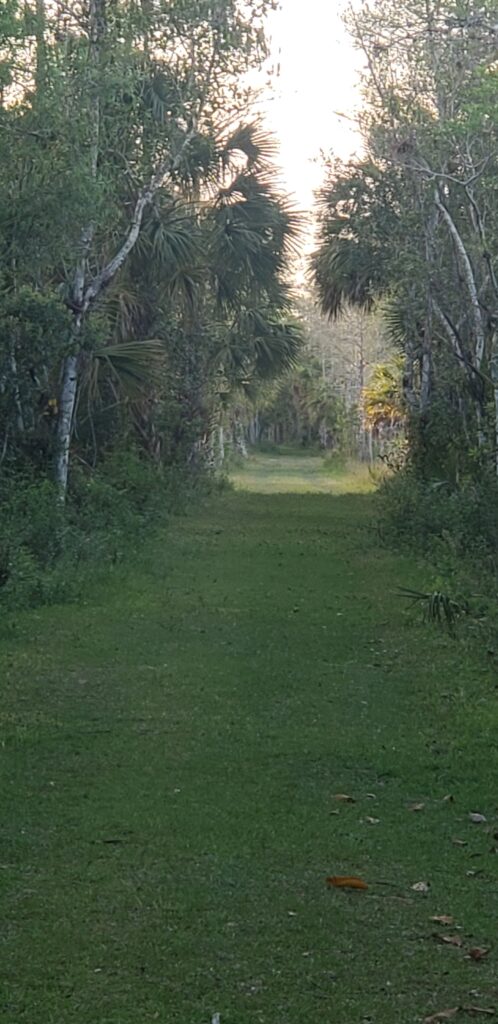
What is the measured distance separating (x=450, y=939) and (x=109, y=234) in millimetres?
15319

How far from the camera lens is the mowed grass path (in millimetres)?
4465

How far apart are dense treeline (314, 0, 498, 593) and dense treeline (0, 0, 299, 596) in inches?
76.9

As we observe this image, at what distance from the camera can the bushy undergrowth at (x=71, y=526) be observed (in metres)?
12.8

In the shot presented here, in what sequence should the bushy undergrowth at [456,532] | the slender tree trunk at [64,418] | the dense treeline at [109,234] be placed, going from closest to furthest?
the bushy undergrowth at [456,532] < the dense treeline at [109,234] < the slender tree trunk at [64,418]

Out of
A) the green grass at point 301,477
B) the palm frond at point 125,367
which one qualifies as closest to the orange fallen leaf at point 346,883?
the palm frond at point 125,367

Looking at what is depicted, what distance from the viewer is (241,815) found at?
638 centimetres

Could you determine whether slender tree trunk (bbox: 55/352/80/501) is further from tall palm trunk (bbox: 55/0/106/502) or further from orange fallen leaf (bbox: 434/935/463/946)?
orange fallen leaf (bbox: 434/935/463/946)

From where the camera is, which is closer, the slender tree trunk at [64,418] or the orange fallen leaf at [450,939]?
the orange fallen leaf at [450,939]

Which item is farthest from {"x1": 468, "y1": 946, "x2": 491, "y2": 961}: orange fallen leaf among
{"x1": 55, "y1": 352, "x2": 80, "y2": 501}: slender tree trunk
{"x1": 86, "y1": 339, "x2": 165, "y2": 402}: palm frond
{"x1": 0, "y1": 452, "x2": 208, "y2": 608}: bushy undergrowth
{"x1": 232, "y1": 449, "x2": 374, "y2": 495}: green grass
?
{"x1": 232, "y1": 449, "x2": 374, "y2": 495}: green grass

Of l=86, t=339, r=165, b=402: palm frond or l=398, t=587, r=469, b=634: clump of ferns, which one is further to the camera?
l=86, t=339, r=165, b=402: palm frond

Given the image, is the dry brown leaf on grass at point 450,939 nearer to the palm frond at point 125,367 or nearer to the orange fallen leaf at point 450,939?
the orange fallen leaf at point 450,939

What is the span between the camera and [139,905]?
5.13m

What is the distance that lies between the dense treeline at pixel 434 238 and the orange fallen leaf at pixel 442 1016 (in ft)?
27.9

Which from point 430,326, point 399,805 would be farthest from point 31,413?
point 399,805
